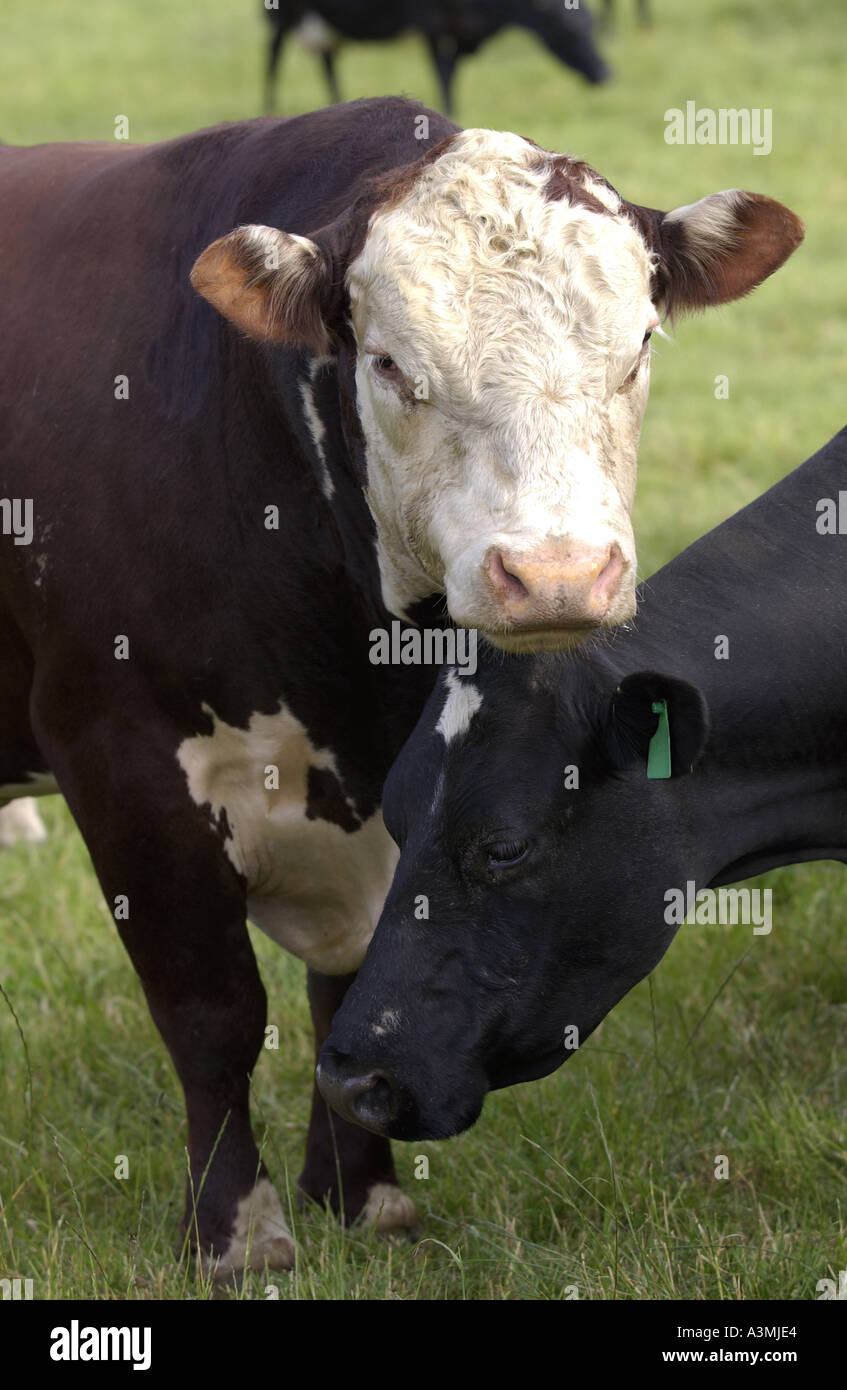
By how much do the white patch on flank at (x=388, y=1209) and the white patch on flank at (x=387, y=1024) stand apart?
0.95m

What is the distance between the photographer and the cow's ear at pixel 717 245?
10.0 ft

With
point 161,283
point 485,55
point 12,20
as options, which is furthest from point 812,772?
point 12,20

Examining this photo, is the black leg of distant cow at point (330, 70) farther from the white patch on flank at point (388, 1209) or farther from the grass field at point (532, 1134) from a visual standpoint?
the white patch on flank at point (388, 1209)

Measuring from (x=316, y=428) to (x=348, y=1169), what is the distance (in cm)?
164

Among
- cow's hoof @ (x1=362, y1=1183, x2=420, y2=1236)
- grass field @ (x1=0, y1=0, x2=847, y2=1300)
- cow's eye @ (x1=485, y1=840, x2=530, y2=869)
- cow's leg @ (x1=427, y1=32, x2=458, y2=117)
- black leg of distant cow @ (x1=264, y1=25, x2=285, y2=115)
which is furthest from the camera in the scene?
black leg of distant cow @ (x1=264, y1=25, x2=285, y2=115)

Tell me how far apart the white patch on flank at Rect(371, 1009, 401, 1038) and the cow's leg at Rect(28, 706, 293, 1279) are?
0.57 meters

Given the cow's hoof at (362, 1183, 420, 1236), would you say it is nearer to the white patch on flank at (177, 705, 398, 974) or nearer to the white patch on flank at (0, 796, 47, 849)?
the white patch on flank at (177, 705, 398, 974)

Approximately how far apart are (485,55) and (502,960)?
61.4ft

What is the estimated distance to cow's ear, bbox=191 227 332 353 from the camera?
9.64 feet

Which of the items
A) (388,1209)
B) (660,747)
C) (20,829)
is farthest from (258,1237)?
(20,829)

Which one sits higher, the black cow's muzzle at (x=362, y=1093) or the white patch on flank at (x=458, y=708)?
the white patch on flank at (x=458, y=708)

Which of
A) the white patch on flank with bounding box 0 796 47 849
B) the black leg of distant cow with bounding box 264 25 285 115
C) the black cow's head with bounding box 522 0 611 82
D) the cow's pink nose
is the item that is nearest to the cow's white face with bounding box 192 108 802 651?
the cow's pink nose

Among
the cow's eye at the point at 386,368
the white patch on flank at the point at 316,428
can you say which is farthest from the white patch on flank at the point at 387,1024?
the cow's eye at the point at 386,368

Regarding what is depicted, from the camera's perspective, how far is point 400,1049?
300 cm
